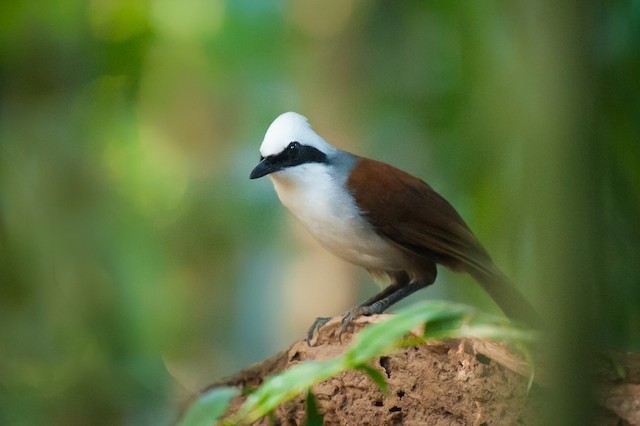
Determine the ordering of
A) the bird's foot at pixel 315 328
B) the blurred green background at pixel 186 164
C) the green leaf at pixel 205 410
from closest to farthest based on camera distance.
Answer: the green leaf at pixel 205 410
the bird's foot at pixel 315 328
the blurred green background at pixel 186 164

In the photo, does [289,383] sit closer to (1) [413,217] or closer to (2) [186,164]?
(1) [413,217]

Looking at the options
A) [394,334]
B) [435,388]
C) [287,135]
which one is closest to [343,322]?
[435,388]

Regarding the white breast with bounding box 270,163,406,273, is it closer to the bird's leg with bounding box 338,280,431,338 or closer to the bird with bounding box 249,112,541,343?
the bird with bounding box 249,112,541,343

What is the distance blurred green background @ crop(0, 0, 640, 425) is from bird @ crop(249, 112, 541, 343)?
39 cm

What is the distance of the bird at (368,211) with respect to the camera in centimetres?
369

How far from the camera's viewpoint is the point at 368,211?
3.74 meters

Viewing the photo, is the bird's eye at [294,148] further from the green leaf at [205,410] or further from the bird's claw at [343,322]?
the green leaf at [205,410]

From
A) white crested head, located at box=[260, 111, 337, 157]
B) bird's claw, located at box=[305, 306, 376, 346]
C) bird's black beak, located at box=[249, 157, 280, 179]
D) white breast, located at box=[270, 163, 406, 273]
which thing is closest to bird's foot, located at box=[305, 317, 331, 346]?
bird's claw, located at box=[305, 306, 376, 346]

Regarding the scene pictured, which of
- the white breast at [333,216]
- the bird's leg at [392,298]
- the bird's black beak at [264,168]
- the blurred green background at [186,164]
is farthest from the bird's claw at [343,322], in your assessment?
the blurred green background at [186,164]

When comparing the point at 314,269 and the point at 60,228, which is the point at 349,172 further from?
the point at 60,228

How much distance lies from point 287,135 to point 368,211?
46cm

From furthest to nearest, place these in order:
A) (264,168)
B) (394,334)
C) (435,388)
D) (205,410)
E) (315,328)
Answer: (264,168), (315,328), (435,388), (205,410), (394,334)

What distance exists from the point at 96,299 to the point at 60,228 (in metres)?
0.47

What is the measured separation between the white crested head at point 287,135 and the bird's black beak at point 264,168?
0.10 feet
